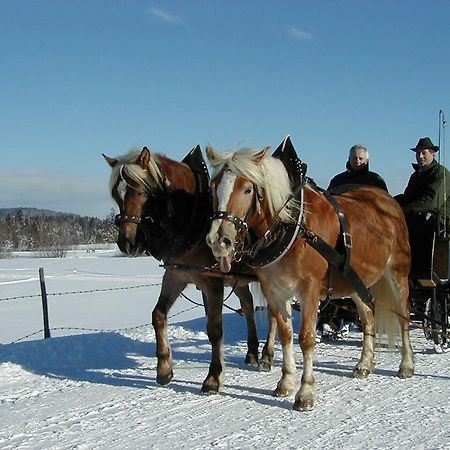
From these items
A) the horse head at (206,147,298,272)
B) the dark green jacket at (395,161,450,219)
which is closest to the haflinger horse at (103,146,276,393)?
the horse head at (206,147,298,272)

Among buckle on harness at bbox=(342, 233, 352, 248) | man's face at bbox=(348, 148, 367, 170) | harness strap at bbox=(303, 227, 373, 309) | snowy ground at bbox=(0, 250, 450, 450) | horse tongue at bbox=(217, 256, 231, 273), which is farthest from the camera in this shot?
man's face at bbox=(348, 148, 367, 170)

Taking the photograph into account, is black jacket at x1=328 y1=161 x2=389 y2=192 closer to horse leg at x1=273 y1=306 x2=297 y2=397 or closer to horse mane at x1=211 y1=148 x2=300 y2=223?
horse leg at x1=273 y1=306 x2=297 y2=397

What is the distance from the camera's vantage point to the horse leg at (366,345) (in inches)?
240

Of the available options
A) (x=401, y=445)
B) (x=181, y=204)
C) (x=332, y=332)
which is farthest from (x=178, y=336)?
(x=401, y=445)

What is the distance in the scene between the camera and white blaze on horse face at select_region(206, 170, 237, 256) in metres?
4.39

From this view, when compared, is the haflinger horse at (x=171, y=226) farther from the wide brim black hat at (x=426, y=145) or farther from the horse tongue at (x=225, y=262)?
the wide brim black hat at (x=426, y=145)

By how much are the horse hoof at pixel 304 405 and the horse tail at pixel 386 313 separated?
1989mm

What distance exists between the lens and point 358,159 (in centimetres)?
784

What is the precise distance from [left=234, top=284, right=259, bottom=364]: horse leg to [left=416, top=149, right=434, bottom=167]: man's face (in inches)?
96.6

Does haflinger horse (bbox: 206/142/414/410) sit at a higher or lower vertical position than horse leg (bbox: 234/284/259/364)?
higher

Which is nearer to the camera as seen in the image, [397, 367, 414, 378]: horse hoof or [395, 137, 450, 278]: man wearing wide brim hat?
[397, 367, 414, 378]: horse hoof

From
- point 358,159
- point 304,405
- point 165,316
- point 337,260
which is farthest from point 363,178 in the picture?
point 304,405

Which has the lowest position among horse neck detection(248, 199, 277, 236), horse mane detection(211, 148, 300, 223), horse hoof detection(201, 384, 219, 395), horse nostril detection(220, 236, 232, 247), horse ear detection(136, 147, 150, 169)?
horse hoof detection(201, 384, 219, 395)

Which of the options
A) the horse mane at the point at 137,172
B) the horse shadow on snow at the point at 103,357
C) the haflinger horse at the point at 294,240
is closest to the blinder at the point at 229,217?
the haflinger horse at the point at 294,240
